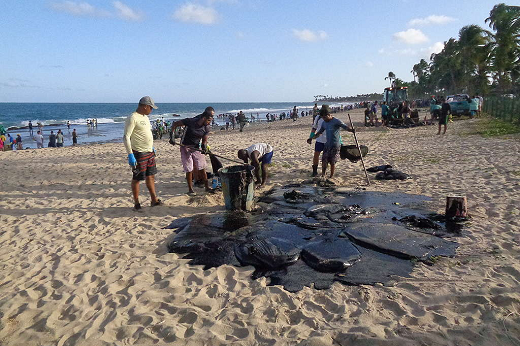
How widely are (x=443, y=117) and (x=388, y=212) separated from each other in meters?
10.8

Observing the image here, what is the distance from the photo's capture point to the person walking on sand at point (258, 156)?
20.0ft

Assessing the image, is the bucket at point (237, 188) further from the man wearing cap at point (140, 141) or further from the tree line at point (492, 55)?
the tree line at point (492, 55)

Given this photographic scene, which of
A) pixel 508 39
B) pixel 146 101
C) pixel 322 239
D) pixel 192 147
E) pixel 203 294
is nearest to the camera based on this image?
pixel 203 294

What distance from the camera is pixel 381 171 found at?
7953 millimetres

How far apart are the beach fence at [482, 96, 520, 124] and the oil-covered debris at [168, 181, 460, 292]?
44.2ft

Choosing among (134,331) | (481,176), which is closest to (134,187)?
(134,331)

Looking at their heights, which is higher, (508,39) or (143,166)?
(508,39)

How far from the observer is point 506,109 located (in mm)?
16469

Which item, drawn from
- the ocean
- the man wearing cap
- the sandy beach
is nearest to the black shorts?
the man wearing cap

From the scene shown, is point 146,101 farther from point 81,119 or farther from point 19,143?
point 81,119

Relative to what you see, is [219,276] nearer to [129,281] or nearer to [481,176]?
[129,281]

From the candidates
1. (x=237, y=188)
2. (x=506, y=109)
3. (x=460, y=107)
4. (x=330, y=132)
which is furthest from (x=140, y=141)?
(x=460, y=107)

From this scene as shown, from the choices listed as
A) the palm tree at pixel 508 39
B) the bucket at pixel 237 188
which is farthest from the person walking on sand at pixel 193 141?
the palm tree at pixel 508 39

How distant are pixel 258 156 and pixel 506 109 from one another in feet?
53.4
